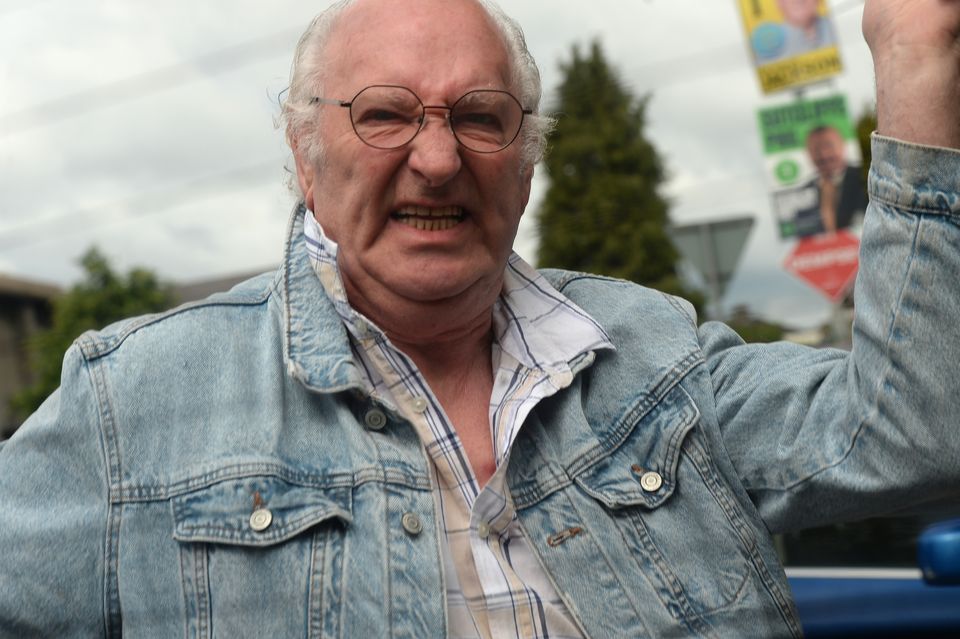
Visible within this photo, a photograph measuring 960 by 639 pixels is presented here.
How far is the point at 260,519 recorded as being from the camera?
1582 millimetres

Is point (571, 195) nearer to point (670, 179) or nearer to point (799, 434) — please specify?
point (670, 179)

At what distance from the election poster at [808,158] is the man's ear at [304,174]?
796cm

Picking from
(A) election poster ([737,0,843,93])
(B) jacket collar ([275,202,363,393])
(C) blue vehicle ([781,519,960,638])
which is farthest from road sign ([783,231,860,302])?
(B) jacket collar ([275,202,363,393])

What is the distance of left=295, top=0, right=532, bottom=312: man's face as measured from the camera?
1791mm

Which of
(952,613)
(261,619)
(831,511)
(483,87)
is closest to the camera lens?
(261,619)

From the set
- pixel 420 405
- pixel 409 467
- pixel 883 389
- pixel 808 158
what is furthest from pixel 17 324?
pixel 883 389

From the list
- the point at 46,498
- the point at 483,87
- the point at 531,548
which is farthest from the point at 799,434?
the point at 46,498

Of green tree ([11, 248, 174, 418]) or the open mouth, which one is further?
green tree ([11, 248, 174, 418])

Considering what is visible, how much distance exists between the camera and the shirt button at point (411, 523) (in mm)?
1642

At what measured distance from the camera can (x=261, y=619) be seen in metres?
1.54

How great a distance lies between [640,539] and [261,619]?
22.7 inches

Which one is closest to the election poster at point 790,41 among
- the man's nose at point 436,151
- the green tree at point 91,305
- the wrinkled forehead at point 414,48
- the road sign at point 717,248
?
the road sign at point 717,248

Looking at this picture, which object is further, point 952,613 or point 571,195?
point 571,195

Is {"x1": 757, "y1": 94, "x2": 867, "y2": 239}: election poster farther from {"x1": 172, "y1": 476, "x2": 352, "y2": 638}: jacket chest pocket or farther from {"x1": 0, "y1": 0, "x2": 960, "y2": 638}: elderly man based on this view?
{"x1": 172, "y1": 476, "x2": 352, "y2": 638}: jacket chest pocket
